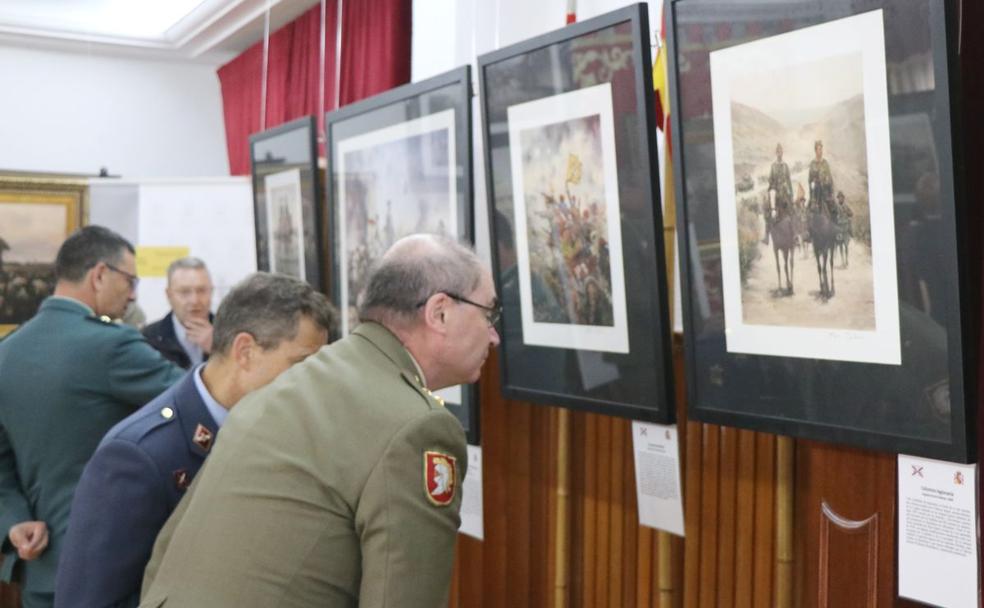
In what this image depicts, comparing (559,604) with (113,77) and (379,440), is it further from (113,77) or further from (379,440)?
(113,77)

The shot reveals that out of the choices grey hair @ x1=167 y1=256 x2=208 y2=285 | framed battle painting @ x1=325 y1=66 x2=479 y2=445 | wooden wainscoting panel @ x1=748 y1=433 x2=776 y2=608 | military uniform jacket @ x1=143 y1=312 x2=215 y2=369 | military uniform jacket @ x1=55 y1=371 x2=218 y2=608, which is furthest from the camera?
grey hair @ x1=167 y1=256 x2=208 y2=285

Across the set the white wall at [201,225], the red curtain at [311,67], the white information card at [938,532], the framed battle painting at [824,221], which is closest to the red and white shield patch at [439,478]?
→ the framed battle painting at [824,221]

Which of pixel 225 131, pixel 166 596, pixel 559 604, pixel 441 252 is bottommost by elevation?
pixel 559 604

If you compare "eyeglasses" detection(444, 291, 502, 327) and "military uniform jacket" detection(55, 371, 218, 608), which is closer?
"eyeglasses" detection(444, 291, 502, 327)

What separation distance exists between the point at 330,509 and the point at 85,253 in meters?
2.46

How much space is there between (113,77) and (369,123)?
17.4 feet

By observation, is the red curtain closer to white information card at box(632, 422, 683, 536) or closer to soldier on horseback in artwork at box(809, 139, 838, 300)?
white information card at box(632, 422, 683, 536)

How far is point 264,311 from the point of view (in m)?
2.60

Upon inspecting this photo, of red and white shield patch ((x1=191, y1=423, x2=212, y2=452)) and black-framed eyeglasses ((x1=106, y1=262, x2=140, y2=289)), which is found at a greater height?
black-framed eyeglasses ((x1=106, y1=262, x2=140, y2=289))

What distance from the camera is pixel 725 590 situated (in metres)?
2.61

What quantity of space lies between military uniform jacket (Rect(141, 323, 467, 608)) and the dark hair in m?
2.23

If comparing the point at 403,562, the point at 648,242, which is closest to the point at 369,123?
the point at 648,242

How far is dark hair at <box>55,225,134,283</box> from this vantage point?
395 cm

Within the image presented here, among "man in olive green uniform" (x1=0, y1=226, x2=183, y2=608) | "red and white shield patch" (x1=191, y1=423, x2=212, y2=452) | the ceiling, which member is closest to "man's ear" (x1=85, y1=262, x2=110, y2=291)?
"man in olive green uniform" (x1=0, y1=226, x2=183, y2=608)
